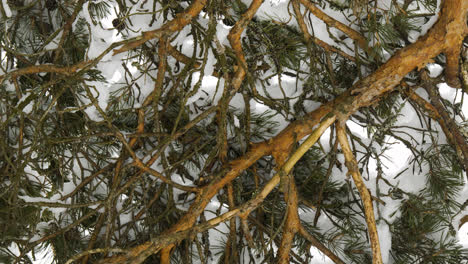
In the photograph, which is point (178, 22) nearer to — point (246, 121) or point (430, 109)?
point (246, 121)

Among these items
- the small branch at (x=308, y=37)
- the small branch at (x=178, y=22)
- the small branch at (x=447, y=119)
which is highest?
the small branch at (x=308, y=37)

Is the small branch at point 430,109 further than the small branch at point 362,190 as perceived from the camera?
Yes

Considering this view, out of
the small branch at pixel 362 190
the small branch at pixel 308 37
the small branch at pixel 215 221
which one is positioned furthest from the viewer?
the small branch at pixel 308 37

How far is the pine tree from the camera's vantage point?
4.13 ft

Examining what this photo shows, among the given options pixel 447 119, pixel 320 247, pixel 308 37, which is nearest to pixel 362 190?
pixel 320 247

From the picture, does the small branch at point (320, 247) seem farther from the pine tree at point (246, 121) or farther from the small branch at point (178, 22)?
the small branch at point (178, 22)

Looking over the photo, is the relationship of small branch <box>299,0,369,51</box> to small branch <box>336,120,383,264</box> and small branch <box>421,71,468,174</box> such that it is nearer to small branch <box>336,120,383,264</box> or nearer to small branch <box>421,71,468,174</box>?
small branch <box>421,71,468,174</box>

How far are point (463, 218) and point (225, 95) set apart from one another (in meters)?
0.87

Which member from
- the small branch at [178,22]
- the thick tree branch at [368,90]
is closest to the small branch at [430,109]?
the thick tree branch at [368,90]

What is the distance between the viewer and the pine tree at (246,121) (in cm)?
126

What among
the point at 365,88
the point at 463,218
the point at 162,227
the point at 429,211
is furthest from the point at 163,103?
the point at 463,218

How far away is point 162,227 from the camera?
5.32 ft

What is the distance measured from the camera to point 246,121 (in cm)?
142

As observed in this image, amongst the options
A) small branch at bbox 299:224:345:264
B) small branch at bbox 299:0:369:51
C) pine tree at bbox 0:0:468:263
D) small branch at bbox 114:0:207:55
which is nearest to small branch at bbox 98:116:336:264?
pine tree at bbox 0:0:468:263
